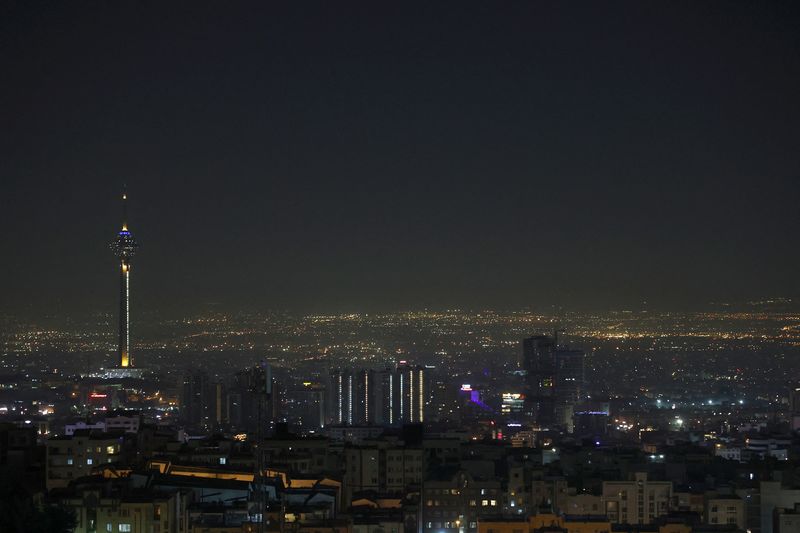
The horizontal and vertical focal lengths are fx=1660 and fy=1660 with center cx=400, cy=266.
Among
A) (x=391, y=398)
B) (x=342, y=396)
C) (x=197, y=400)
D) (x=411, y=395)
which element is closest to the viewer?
(x=197, y=400)

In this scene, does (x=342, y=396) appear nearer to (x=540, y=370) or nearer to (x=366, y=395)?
(x=366, y=395)

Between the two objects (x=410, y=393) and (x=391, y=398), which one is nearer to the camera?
(x=391, y=398)

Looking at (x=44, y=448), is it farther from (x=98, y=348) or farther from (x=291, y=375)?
(x=98, y=348)

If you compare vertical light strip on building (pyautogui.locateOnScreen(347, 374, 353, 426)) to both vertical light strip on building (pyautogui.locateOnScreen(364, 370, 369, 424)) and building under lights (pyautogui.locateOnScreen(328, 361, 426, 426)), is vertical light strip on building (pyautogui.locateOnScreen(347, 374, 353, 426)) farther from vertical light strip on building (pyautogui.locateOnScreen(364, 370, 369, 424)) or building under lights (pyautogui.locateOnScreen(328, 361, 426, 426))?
vertical light strip on building (pyautogui.locateOnScreen(364, 370, 369, 424))

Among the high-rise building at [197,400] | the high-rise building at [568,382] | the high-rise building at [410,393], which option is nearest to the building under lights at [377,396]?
the high-rise building at [410,393]

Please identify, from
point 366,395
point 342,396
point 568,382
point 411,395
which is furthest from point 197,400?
point 568,382

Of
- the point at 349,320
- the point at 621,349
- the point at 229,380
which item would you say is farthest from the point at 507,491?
the point at 621,349

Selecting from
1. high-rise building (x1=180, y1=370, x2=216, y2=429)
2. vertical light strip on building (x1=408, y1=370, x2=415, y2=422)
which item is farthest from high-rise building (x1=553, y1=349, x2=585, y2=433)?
high-rise building (x1=180, y1=370, x2=216, y2=429)

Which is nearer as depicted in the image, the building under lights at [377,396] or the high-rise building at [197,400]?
the high-rise building at [197,400]

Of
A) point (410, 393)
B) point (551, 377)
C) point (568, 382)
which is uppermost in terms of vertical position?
point (551, 377)

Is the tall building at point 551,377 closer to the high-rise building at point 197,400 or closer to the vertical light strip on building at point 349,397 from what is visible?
the vertical light strip on building at point 349,397

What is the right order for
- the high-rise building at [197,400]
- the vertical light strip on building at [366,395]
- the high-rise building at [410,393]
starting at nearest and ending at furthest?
the high-rise building at [197,400], the vertical light strip on building at [366,395], the high-rise building at [410,393]
